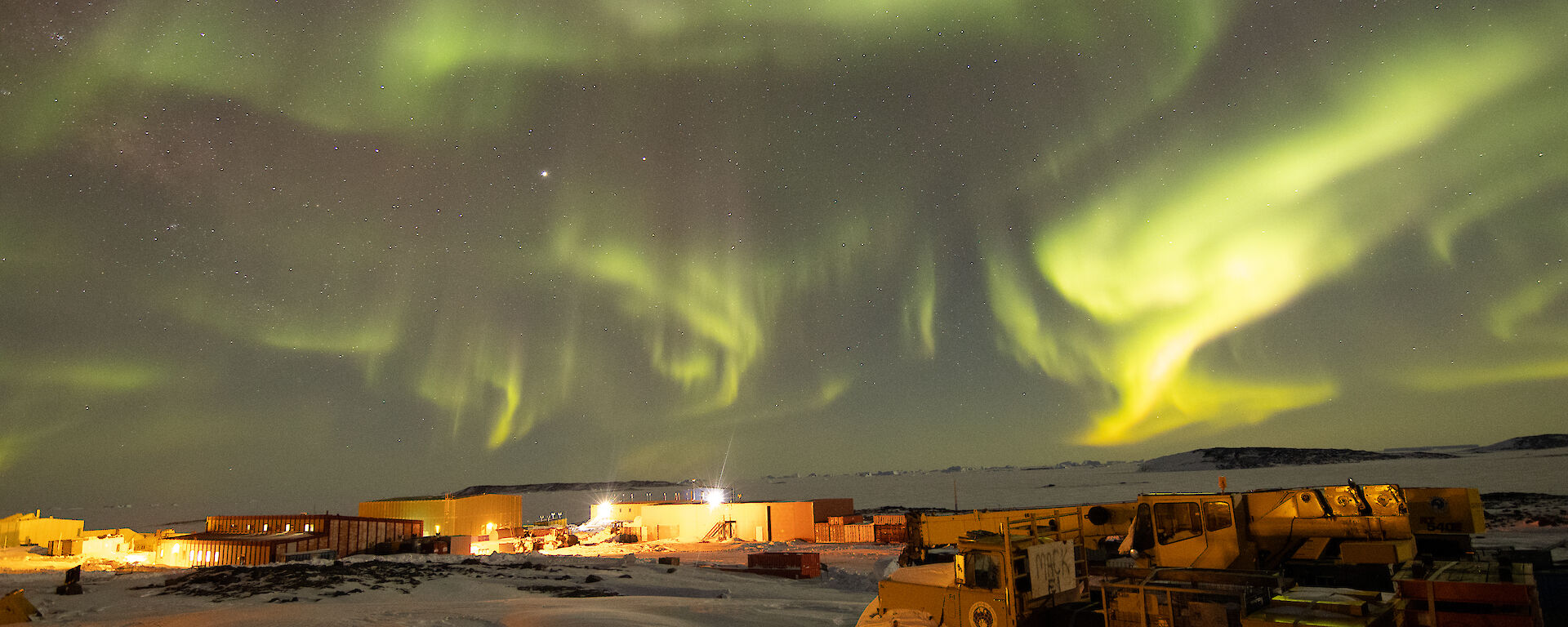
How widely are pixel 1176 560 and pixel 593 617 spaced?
15.1 meters

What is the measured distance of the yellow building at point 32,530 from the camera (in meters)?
66.0

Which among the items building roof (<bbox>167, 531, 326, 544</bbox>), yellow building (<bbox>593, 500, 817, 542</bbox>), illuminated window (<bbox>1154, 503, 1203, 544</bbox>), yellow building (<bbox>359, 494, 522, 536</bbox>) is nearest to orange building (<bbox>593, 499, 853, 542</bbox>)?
yellow building (<bbox>593, 500, 817, 542</bbox>)

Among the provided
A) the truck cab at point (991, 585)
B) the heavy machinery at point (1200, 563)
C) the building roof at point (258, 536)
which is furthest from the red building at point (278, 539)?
the truck cab at point (991, 585)

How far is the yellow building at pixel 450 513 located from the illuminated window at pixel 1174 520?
64884mm

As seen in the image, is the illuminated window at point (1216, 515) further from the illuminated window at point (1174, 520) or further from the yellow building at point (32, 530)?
the yellow building at point (32, 530)

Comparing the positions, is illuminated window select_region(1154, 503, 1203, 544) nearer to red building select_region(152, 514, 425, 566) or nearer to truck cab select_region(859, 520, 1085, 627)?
truck cab select_region(859, 520, 1085, 627)

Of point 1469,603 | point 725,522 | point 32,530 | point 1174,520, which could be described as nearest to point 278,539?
point 725,522

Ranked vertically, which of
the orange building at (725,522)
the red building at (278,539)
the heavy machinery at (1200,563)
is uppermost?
the heavy machinery at (1200,563)

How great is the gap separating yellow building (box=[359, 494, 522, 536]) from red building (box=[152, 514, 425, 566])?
14.9 feet

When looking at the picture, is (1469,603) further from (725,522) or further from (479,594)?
(725,522)

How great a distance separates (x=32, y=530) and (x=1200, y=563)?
303ft

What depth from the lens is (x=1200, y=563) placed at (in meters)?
16.9

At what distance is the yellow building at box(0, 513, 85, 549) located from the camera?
217ft

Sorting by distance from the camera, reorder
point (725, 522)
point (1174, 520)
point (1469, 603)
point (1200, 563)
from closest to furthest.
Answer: point (1469, 603) < point (1200, 563) < point (1174, 520) < point (725, 522)
